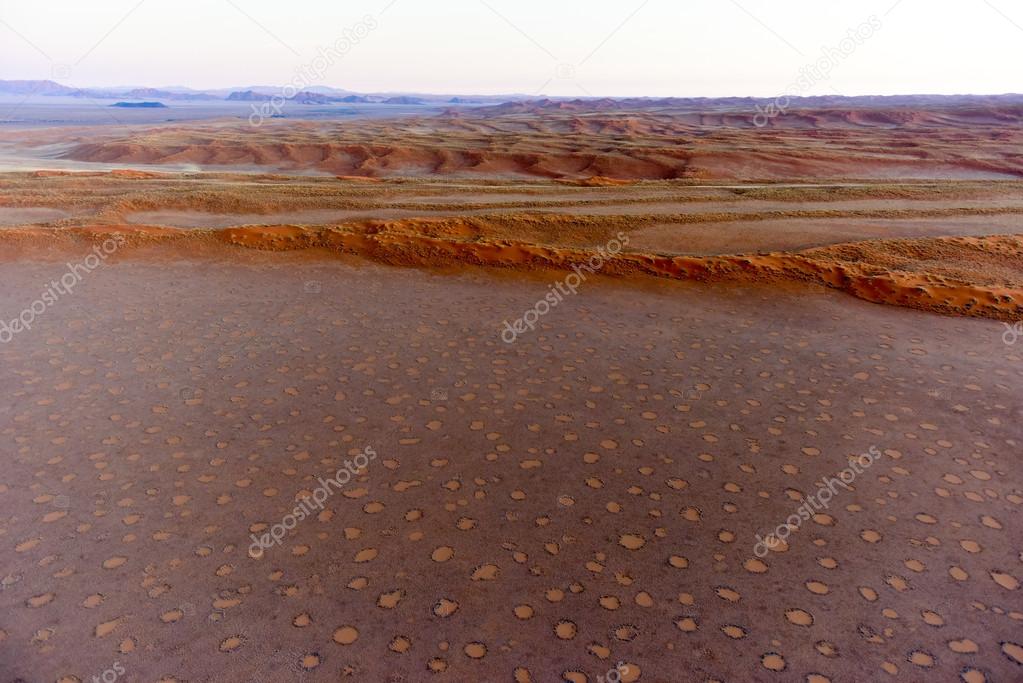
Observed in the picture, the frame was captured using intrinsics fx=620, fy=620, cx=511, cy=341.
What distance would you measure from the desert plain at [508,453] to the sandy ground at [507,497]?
0.03 m

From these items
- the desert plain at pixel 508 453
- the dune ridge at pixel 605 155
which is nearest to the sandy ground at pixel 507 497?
the desert plain at pixel 508 453

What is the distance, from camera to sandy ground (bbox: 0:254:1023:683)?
4.64m

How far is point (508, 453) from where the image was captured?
7.29 meters

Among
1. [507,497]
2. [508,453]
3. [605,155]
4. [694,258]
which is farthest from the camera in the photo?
[605,155]

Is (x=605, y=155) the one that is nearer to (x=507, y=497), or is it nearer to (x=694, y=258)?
(x=694, y=258)

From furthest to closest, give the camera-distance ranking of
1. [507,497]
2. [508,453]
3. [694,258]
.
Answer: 1. [694,258]
2. [508,453]
3. [507,497]

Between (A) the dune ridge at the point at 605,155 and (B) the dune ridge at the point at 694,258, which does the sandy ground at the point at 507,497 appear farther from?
(A) the dune ridge at the point at 605,155

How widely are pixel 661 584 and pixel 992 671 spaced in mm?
2346

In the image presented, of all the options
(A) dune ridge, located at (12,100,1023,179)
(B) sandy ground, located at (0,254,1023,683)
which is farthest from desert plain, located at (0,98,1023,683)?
(A) dune ridge, located at (12,100,1023,179)

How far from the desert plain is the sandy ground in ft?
0.11

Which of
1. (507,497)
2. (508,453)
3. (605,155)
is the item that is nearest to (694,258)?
(508,453)

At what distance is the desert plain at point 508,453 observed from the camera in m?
4.71

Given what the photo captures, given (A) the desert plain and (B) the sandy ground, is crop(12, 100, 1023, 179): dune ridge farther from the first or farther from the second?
(B) the sandy ground

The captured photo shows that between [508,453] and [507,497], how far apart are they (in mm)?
904
